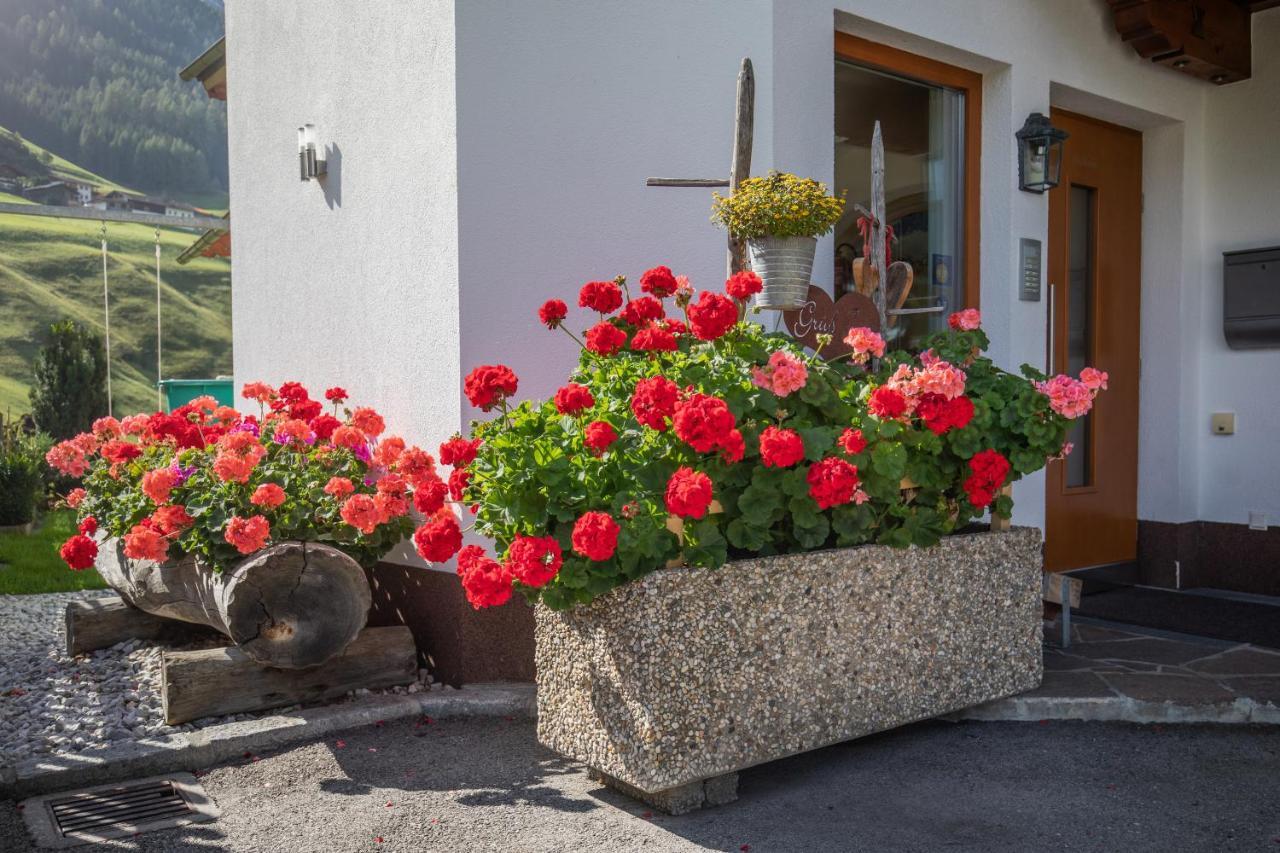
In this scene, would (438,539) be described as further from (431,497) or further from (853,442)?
(853,442)

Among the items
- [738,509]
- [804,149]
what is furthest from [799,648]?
[804,149]

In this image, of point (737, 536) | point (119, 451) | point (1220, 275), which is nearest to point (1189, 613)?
point (1220, 275)

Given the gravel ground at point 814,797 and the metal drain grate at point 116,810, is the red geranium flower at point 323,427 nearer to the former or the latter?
the gravel ground at point 814,797

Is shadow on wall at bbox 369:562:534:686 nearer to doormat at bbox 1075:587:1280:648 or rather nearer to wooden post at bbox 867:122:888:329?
wooden post at bbox 867:122:888:329

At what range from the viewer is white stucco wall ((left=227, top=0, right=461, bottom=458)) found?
3.83 metres

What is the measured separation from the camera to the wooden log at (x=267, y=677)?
3.44 m

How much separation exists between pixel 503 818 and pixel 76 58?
5725 centimetres

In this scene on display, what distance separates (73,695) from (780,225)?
121 inches

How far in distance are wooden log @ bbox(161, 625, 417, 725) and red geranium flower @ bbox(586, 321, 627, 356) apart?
1.49 metres

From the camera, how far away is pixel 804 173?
4.18 meters

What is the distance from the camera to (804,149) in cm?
417

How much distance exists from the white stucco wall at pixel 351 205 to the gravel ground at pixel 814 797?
1253 mm

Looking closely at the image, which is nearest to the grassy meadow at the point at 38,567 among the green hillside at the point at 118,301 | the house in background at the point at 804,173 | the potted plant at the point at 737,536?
the house in background at the point at 804,173

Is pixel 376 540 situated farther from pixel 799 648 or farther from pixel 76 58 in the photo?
pixel 76 58
